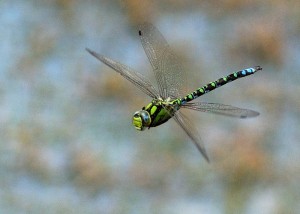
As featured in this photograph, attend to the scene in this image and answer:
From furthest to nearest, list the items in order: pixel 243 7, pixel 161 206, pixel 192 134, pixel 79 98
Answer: pixel 243 7 → pixel 79 98 → pixel 161 206 → pixel 192 134

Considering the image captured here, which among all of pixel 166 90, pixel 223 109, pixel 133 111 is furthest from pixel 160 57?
pixel 133 111

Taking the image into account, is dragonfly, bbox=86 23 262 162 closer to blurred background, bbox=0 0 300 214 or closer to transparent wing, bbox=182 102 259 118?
transparent wing, bbox=182 102 259 118

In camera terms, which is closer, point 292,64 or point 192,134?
point 192,134

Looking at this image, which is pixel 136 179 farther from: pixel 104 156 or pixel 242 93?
pixel 242 93

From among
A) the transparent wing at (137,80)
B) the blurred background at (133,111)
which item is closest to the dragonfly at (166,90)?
the transparent wing at (137,80)

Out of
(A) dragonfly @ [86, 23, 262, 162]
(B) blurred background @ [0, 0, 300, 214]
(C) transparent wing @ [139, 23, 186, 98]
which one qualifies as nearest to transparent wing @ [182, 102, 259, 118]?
(A) dragonfly @ [86, 23, 262, 162]

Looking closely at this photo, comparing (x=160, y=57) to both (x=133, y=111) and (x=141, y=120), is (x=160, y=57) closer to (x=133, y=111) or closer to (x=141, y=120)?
(x=141, y=120)

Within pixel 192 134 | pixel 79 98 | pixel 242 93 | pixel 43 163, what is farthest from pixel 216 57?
pixel 192 134

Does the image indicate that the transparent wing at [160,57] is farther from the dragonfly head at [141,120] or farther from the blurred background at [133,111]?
the blurred background at [133,111]
